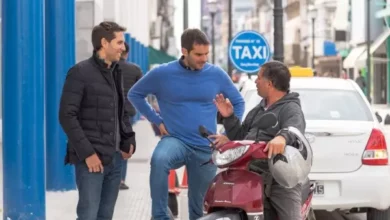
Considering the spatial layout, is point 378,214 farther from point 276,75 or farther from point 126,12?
point 126,12

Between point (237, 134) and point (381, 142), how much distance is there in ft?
10.3

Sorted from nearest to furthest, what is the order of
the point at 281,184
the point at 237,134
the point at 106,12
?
the point at 281,184
the point at 237,134
the point at 106,12

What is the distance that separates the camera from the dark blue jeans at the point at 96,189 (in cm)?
663

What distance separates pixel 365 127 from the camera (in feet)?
31.2

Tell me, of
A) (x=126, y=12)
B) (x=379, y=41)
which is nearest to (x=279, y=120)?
(x=126, y=12)

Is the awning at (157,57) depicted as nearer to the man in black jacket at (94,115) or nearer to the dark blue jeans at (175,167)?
the dark blue jeans at (175,167)

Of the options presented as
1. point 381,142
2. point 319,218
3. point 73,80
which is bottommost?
point 319,218

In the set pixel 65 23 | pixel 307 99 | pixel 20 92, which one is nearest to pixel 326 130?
pixel 307 99

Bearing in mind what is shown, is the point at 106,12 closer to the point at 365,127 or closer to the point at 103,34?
the point at 365,127

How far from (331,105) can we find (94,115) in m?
4.14

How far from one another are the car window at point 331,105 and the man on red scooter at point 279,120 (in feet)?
11.1

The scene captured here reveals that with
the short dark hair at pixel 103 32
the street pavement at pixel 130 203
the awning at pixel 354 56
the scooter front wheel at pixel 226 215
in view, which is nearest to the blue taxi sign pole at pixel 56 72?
the street pavement at pixel 130 203

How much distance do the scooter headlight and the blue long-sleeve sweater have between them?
149 cm

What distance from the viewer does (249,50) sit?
18125mm
